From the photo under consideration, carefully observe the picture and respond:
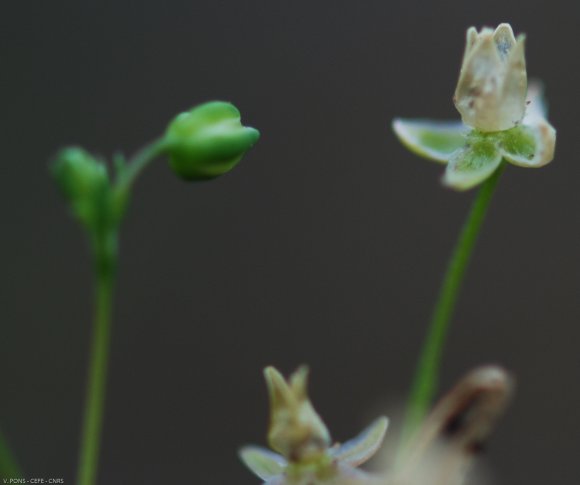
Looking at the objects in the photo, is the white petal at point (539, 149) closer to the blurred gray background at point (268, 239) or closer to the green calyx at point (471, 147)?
the green calyx at point (471, 147)

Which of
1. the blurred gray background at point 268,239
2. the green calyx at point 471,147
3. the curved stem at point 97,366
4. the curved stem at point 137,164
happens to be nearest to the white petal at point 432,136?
the green calyx at point 471,147

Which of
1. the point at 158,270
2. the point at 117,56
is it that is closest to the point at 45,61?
the point at 117,56

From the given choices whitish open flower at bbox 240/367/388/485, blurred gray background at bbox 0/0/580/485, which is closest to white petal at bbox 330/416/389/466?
whitish open flower at bbox 240/367/388/485

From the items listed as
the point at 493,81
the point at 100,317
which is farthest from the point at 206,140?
the point at 493,81

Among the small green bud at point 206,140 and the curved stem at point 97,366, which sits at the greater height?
the small green bud at point 206,140

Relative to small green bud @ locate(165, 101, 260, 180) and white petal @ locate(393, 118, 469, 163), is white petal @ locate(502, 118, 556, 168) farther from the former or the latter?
small green bud @ locate(165, 101, 260, 180)

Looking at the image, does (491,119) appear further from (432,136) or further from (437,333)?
(437,333)
